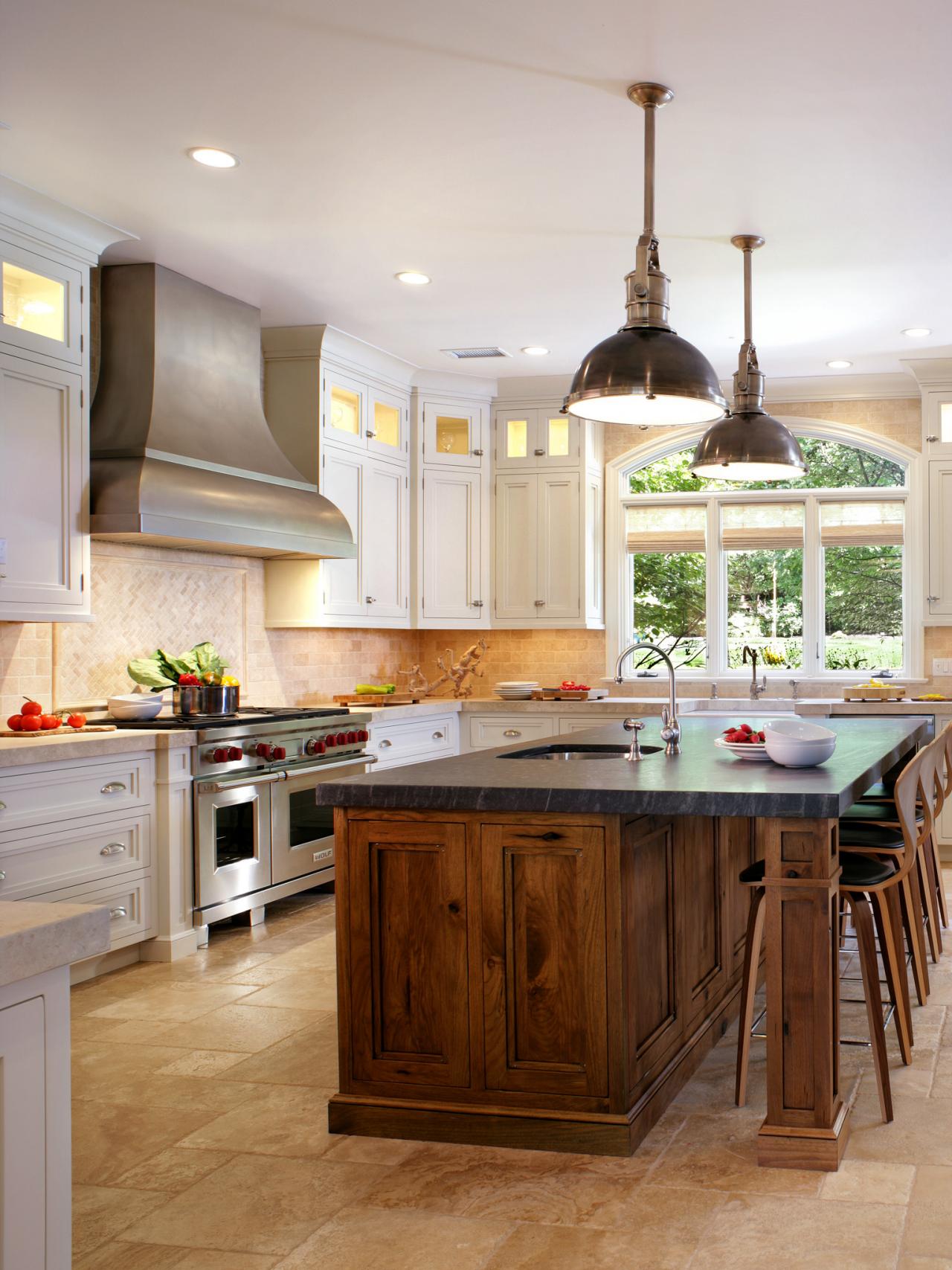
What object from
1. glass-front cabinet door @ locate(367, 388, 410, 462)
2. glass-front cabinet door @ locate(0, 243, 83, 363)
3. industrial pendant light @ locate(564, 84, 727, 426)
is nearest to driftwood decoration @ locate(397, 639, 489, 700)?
glass-front cabinet door @ locate(367, 388, 410, 462)

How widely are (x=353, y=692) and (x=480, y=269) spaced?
279 cm

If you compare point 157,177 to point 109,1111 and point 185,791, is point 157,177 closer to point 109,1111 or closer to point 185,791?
point 185,791

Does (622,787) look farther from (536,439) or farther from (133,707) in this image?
(536,439)

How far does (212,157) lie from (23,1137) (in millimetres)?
3473

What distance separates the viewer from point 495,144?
13.2 feet

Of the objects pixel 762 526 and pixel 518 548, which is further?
pixel 762 526

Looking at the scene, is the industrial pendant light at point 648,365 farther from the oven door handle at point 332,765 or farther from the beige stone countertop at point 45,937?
the oven door handle at point 332,765

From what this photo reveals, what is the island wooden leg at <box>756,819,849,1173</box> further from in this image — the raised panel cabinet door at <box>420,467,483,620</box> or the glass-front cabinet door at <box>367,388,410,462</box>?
the raised panel cabinet door at <box>420,467,483,620</box>

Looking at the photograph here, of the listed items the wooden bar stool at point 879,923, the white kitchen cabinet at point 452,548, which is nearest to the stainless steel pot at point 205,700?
the white kitchen cabinet at point 452,548

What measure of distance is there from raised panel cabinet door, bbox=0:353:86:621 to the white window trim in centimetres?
400

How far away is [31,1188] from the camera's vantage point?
1.41m

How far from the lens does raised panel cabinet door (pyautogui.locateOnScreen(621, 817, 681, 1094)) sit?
2908 mm

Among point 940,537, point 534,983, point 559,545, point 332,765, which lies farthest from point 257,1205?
point 940,537

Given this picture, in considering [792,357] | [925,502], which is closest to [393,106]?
[792,357]
